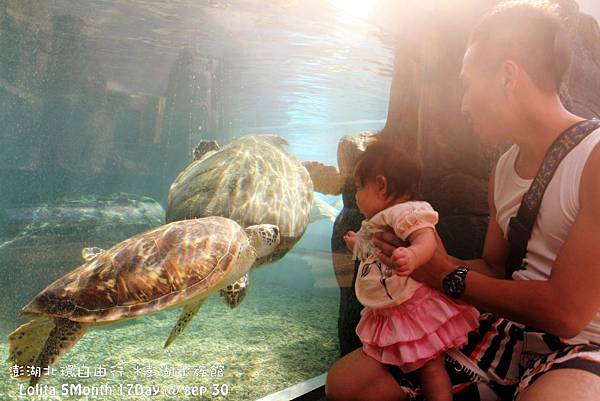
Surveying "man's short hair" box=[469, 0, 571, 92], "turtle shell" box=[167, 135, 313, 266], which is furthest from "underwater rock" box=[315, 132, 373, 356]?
"man's short hair" box=[469, 0, 571, 92]

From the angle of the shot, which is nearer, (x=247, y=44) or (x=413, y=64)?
(x=413, y=64)

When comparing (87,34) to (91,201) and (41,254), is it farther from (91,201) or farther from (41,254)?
(41,254)

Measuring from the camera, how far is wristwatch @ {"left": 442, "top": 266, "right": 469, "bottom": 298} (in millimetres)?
1396

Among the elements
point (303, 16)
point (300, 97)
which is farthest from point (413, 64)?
point (300, 97)

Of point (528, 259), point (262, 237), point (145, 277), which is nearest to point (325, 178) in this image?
point (262, 237)

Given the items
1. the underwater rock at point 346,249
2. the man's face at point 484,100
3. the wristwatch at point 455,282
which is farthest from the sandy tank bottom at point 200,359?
the man's face at point 484,100

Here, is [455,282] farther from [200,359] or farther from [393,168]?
[200,359]

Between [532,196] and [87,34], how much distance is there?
931cm

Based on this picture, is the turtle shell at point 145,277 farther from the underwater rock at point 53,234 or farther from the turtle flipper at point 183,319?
the underwater rock at point 53,234

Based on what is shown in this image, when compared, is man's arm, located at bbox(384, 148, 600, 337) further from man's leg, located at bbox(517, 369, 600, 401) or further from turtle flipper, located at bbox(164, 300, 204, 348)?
turtle flipper, located at bbox(164, 300, 204, 348)

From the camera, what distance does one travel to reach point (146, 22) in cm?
778

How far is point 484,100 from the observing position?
148 centimetres

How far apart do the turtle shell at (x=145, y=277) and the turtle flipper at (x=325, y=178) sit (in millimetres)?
1767

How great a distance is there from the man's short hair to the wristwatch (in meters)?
0.77
